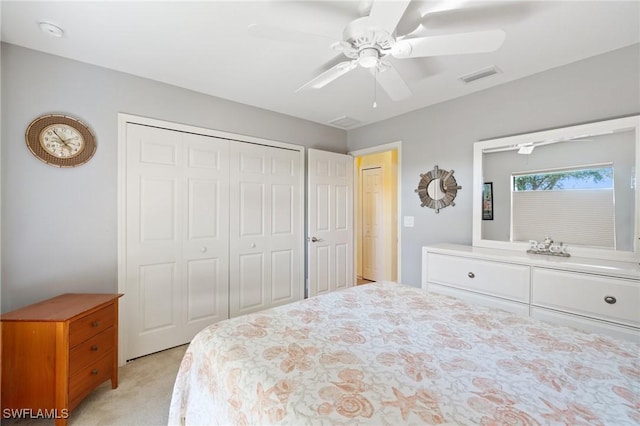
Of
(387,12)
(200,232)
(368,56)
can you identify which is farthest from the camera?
(200,232)

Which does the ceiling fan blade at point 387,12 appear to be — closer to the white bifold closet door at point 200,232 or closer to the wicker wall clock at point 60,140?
the white bifold closet door at point 200,232

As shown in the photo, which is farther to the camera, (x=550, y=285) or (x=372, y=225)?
(x=372, y=225)

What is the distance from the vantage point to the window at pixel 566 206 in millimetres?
2021

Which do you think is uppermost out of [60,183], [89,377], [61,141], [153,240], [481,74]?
[481,74]

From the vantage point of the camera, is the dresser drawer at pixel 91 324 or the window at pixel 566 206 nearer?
A: the dresser drawer at pixel 91 324

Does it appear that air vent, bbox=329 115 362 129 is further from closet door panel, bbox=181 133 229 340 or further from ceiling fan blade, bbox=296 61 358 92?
ceiling fan blade, bbox=296 61 358 92

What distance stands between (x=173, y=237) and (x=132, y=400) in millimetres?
1262

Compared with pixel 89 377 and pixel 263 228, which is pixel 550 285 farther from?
pixel 89 377

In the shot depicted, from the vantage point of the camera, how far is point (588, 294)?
5.77ft

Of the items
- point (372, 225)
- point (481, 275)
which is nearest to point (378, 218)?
point (372, 225)

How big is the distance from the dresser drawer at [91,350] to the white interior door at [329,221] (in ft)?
6.67

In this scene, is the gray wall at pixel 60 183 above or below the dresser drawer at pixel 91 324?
above

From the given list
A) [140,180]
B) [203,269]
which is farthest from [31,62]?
[203,269]

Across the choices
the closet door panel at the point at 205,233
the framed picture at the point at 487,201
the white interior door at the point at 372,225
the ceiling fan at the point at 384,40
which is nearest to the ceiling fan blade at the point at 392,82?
the ceiling fan at the point at 384,40
